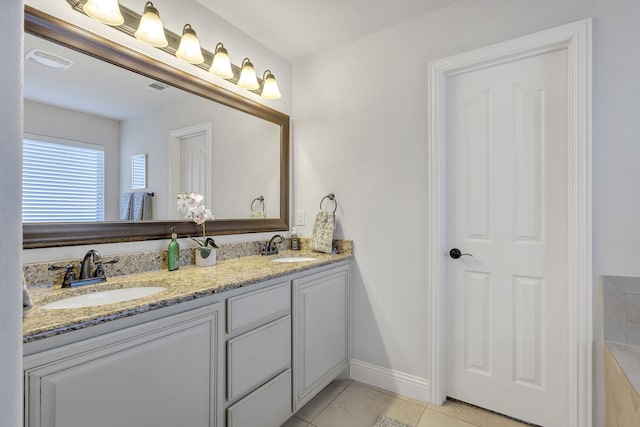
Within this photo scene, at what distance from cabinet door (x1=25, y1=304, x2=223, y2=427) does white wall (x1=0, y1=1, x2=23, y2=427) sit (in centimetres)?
72

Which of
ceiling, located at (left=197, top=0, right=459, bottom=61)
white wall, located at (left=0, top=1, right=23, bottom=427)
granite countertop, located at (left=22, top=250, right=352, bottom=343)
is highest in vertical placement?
ceiling, located at (left=197, top=0, right=459, bottom=61)

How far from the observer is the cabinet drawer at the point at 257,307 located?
132cm

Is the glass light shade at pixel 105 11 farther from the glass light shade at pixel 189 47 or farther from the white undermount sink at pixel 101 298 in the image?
the white undermount sink at pixel 101 298

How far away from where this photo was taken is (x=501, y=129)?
1.74 meters

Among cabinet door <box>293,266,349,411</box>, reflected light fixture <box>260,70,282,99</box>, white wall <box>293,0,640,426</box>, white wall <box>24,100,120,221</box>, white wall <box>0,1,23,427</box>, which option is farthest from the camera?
reflected light fixture <box>260,70,282,99</box>

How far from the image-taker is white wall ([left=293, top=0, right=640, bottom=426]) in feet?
4.66

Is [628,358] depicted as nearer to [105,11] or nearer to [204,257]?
[204,257]

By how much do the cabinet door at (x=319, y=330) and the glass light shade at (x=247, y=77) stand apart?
1.28m

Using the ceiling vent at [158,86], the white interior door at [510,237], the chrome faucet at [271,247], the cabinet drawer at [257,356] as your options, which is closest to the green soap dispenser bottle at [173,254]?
the cabinet drawer at [257,356]

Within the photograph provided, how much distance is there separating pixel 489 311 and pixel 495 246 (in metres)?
0.38

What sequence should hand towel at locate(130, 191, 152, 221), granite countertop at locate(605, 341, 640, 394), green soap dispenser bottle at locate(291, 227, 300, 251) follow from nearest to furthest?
granite countertop at locate(605, 341, 640, 394) < hand towel at locate(130, 191, 152, 221) < green soap dispenser bottle at locate(291, 227, 300, 251)

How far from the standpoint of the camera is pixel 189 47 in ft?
5.33

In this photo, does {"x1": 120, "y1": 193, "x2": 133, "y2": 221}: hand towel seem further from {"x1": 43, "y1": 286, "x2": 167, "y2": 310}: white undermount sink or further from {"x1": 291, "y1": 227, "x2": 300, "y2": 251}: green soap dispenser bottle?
{"x1": 291, "y1": 227, "x2": 300, "y2": 251}: green soap dispenser bottle

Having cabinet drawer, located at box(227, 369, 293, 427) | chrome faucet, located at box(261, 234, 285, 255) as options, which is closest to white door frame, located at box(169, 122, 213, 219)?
chrome faucet, located at box(261, 234, 285, 255)
